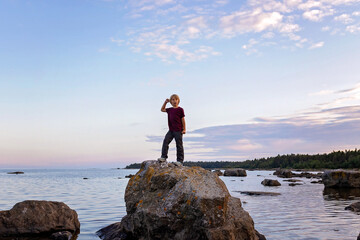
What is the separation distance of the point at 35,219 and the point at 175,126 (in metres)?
6.98

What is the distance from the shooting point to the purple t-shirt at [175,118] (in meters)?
13.8

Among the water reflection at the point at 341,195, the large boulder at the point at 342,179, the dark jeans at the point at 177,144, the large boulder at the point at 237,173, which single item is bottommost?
the large boulder at the point at 237,173

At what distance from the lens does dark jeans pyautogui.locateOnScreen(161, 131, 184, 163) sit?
540 inches

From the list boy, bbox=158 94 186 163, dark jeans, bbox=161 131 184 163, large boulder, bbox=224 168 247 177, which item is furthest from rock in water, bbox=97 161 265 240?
large boulder, bbox=224 168 247 177

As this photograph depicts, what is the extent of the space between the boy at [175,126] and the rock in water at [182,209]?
1.15 meters

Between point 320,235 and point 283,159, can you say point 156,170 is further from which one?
point 283,159

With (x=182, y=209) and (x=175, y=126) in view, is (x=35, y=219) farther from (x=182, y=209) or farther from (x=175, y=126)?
(x=182, y=209)

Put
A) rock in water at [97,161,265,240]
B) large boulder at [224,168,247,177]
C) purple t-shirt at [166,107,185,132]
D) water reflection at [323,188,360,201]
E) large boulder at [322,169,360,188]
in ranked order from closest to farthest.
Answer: rock in water at [97,161,265,240] < purple t-shirt at [166,107,185,132] < water reflection at [323,188,360,201] < large boulder at [322,169,360,188] < large boulder at [224,168,247,177]

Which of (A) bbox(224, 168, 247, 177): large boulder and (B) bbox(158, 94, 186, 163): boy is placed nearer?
(B) bbox(158, 94, 186, 163): boy

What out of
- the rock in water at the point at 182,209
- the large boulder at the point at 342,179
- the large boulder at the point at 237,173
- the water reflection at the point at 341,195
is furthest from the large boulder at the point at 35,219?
the large boulder at the point at 237,173

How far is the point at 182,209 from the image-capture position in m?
10.5

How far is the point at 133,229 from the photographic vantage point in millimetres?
11961

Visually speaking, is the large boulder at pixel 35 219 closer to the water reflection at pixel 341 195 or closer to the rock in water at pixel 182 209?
the rock in water at pixel 182 209

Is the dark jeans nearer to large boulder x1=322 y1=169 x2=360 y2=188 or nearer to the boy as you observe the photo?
the boy
